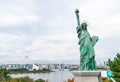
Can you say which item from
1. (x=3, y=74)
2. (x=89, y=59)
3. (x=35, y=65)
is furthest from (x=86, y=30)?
(x=35, y=65)

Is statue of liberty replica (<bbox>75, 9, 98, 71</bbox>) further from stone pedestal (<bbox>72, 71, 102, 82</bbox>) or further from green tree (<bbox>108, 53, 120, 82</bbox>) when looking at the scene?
green tree (<bbox>108, 53, 120, 82</bbox>)

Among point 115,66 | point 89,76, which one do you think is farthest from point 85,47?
point 115,66

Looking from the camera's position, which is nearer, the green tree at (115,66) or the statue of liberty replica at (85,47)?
the statue of liberty replica at (85,47)

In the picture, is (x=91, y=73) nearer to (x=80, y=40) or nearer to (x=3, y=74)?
(x=80, y=40)

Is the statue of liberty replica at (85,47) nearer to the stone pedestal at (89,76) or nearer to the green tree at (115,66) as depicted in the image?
the stone pedestal at (89,76)

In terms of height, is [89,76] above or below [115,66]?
below

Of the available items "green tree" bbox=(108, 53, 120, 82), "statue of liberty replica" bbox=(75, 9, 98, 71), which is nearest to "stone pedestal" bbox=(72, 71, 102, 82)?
"statue of liberty replica" bbox=(75, 9, 98, 71)

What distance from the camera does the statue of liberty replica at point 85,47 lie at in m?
13.7

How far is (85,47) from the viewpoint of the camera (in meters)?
13.9

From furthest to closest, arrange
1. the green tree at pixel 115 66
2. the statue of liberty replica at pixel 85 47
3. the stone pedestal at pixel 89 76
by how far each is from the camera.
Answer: the green tree at pixel 115 66 < the statue of liberty replica at pixel 85 47 < the stone pedestal at pixel 89 76

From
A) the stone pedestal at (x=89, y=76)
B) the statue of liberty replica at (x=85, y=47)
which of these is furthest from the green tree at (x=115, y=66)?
the stone pedestal at (x=89, y=76)

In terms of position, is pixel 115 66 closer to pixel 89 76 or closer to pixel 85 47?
pixel 85 47

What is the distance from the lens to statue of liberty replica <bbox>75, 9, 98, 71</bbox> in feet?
45.1

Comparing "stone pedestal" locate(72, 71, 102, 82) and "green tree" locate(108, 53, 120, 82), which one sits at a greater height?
"green tree" locate(108, 53, 120, 82)
